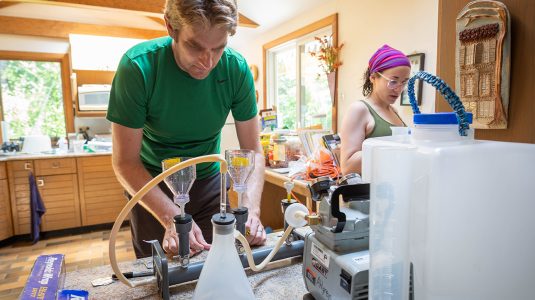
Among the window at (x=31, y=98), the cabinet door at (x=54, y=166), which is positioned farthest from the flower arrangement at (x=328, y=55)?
the window at (x=31, y=98)

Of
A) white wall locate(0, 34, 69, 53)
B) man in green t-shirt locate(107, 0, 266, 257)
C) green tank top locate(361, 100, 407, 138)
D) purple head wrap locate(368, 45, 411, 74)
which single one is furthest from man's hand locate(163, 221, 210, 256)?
white wall locate(0, 34, 69, 53)

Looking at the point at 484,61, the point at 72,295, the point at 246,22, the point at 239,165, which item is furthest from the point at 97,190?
the point at 484,61

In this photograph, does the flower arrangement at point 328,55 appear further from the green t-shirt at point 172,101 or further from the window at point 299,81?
the green t-shirt at point 172,101

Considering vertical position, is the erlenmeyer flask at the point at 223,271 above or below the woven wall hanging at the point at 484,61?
below

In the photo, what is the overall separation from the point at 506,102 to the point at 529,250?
40 centimetres

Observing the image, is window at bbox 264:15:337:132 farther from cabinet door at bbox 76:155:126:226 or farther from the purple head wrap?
cabinet door at bbox 76:155:126:226

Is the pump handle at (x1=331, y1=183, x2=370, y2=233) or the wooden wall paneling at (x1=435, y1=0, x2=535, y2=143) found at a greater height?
the wooden wall paneling at (x1=435, y1=0, x2=535, y2=143)

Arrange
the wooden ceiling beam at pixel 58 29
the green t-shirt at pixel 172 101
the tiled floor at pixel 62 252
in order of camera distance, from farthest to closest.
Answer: the wooden ceiling beam at pixel 58 29 → the tiled floor at pixel 62 252 → the green t-shirt at pixel 172 101

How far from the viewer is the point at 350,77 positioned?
8.69 ft

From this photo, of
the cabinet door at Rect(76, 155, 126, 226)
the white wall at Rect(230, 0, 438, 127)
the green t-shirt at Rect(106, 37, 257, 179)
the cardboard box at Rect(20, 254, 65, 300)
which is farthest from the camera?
the cabinet door at Rect(76, 155, 126, 226)

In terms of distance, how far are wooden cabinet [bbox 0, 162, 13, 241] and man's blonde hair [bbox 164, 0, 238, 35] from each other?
3318 mm

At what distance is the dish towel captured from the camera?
3297 millimetres

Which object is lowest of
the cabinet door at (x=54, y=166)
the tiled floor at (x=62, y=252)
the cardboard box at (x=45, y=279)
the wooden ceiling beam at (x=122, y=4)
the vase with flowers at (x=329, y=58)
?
the tiled floor at (x=62, y=252)

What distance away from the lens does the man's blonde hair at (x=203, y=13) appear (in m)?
0.90
